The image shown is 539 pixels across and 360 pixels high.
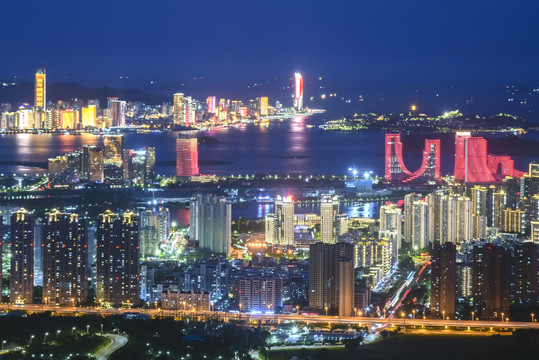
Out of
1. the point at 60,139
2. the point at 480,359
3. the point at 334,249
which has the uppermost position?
A: the point at 60,139

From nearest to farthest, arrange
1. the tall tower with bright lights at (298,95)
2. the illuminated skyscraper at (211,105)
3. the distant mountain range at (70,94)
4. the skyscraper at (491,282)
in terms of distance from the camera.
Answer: the skyscraper at (491,282) → the distant mountain range at (70,94) → the illuminated skyscraper at (211,105) → the tall tower with bright lights at (298,95)

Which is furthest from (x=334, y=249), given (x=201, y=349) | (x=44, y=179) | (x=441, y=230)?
(x=44, y=179)

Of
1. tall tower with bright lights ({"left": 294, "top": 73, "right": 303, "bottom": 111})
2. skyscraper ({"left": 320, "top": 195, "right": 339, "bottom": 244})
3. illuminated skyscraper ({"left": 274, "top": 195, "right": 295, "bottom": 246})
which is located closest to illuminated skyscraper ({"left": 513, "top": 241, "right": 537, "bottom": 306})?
skyscraper ({"left": 320, "top": 195, "right": 339, "bottom": 244})

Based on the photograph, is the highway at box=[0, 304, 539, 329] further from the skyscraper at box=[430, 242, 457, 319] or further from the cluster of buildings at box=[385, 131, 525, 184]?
the cluster of buildings at box=[385, 131, 525, 184]

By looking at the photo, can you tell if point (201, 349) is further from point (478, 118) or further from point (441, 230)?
point (478, 118)

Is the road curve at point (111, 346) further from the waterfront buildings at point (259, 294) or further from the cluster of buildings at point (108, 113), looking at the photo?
the cluster of buildings at point (108, 113)

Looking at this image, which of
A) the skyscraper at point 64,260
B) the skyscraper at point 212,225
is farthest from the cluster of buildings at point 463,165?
the skyscraper at point 64,260
